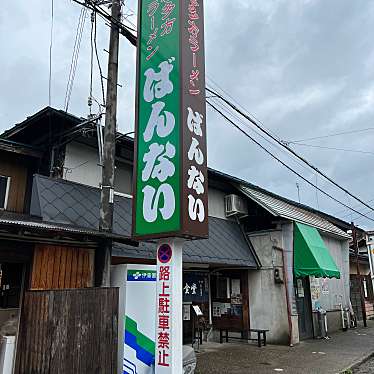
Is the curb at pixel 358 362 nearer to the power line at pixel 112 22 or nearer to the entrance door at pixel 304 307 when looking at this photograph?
the entrance door at pixel 304 307

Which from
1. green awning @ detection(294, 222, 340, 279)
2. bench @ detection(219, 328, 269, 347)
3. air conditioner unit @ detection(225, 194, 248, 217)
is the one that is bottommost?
bench @ detection(219, 328, 269, 347)

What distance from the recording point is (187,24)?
5.91 meters

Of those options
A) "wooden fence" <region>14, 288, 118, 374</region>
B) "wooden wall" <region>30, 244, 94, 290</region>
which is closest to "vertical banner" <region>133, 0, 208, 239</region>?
"wooden fence" <region>14, 288, 118, 374</region>

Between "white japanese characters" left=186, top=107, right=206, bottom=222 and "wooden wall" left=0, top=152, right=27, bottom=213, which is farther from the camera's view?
"wooden wall" left=0, top=152, right=27, bottom=213

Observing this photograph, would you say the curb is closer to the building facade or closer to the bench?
the building facade

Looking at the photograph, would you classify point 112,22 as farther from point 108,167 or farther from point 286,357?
point 286,357

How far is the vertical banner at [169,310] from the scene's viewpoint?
507 cm

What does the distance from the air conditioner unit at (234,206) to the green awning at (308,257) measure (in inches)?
82.8

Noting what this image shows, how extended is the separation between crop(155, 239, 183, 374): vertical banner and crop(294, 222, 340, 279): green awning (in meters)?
8.74

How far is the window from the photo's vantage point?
8852 mm

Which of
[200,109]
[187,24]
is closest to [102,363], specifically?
[200,109]

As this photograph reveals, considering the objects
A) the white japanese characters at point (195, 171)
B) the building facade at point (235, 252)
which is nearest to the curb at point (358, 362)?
the building facade at point (235, 252)

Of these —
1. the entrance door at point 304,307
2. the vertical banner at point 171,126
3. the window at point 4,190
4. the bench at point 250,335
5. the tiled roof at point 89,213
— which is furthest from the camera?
the entrance door at point 304,307

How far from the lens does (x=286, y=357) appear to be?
10.6 m
